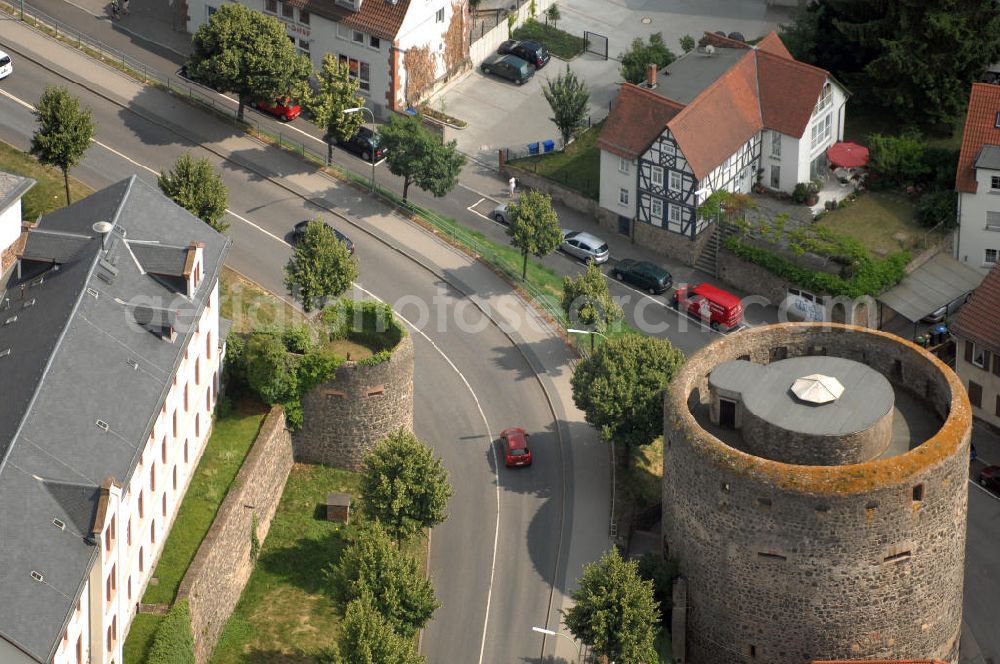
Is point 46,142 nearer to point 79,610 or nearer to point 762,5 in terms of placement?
point 79,610

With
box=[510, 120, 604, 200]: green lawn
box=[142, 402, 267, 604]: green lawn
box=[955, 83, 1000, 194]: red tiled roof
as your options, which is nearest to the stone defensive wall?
box=[142, 402, 267, 604]: green lawn

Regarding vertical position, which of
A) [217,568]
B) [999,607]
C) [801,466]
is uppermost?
[801,466]

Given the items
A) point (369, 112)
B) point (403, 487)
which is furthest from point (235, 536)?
point (369, 112)

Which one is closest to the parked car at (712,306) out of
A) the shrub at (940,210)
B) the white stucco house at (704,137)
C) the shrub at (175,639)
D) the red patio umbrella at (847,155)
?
the white stucco house at (704,137)

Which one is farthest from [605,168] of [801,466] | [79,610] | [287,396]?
[79,610]

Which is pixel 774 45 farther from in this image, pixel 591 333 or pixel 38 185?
pixel 38 185

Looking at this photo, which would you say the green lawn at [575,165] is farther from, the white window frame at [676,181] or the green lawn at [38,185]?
the green lawn at [38,185]
